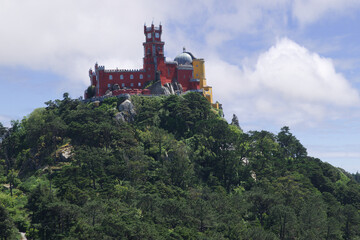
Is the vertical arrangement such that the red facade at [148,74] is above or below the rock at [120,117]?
above

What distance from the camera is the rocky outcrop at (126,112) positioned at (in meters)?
105

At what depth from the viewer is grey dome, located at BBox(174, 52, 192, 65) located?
410 ft

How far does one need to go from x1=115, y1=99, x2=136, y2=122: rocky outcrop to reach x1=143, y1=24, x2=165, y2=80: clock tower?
12.9 m

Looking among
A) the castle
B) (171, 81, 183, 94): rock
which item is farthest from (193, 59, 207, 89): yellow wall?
(171, 81, 183, 94): rock

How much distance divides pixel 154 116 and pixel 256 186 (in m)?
25.1

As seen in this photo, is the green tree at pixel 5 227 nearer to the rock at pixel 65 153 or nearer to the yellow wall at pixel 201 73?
the rock at pixel 65 153

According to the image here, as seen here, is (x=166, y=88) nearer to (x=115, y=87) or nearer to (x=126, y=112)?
(x=115, y=87)

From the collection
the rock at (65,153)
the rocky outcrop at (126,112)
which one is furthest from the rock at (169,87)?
the rock at (65,153)

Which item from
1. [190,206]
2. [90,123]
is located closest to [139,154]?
[90,123]

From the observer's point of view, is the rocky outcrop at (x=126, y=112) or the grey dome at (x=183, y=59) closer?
the rocky outcrop at (x=126, y=112)

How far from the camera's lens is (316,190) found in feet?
340

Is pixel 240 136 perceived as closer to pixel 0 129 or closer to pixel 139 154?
pixel 139 154

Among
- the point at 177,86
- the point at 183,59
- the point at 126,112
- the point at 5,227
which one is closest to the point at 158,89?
the point at 177,86

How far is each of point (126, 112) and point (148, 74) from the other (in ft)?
50.5
